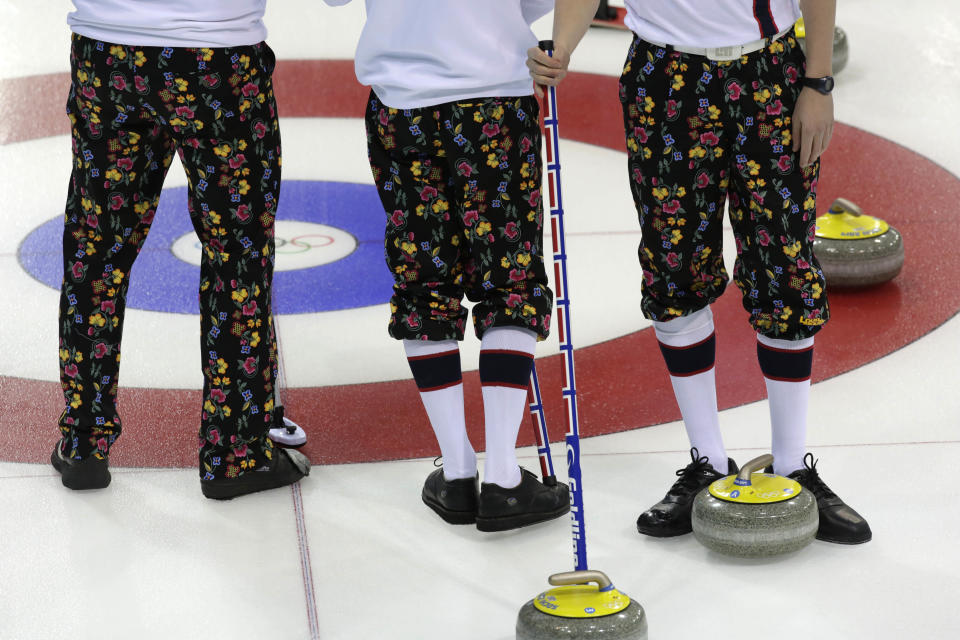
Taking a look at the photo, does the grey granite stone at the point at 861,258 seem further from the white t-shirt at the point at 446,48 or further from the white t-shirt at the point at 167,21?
the white t-shirt at the point at 167,21

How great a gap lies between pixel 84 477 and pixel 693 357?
157 centimetres

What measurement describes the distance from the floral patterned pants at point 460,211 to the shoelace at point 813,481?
70 centimetres

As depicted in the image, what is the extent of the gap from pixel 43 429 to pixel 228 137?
1149 mm

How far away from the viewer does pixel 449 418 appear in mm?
3193

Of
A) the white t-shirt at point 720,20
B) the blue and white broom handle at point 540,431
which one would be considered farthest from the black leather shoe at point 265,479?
the white t-shirt at point 720,20

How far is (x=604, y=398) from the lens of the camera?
3.88 m

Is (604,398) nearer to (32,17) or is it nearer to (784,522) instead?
(784,522)

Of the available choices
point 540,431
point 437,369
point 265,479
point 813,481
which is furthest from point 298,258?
point 813,481

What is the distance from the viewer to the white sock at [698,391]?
10.2 feet

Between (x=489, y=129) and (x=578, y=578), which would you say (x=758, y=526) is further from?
(x=489, y=129)

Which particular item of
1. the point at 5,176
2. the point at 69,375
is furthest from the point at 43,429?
the point at 5,176

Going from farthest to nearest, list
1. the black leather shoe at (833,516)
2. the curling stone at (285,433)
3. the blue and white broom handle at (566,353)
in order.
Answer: the curling stone at (285,433) → the black leather shoe at (833,516) → the blue and white broom handle at (566,353)

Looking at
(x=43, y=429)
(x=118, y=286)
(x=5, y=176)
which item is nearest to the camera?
(x=118, y=286)

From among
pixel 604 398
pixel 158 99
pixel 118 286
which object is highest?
pixel 158 99
